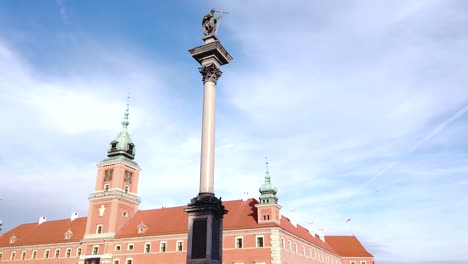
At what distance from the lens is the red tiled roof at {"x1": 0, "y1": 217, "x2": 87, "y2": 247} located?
57.6 metres

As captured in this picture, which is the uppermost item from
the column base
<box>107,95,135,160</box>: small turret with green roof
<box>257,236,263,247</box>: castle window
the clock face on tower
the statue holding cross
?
<box>107,95,135,160</box>: small turret with green roof

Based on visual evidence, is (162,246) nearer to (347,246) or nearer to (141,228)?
(141,228)

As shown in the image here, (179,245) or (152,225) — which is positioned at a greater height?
(152,225)

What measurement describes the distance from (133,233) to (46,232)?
1954cm

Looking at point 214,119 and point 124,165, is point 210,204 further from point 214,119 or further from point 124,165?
point 124,165

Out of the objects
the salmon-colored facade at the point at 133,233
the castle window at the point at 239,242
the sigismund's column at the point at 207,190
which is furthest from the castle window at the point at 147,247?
the sigismund's column at the point at 207,190

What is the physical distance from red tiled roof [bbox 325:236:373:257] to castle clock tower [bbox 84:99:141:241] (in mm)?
41508

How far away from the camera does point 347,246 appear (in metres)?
76.1

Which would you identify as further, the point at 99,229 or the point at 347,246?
the point at 347,246

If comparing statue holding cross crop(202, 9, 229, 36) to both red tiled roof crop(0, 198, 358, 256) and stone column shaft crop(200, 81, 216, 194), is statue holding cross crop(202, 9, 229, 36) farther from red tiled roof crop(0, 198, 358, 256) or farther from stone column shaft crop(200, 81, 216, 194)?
red tiled roof crop(0, 198, 358, 256)

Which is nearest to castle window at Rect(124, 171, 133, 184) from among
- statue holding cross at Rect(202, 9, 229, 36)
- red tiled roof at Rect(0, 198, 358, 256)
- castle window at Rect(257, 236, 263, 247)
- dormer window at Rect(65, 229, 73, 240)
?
red tiled roof at Rect(0, 198, 358, 256)

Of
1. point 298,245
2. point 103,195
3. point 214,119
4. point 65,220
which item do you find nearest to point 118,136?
point 103,195

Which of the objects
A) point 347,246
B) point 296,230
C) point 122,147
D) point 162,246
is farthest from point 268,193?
point 347,246

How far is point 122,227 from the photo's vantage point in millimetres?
53812
